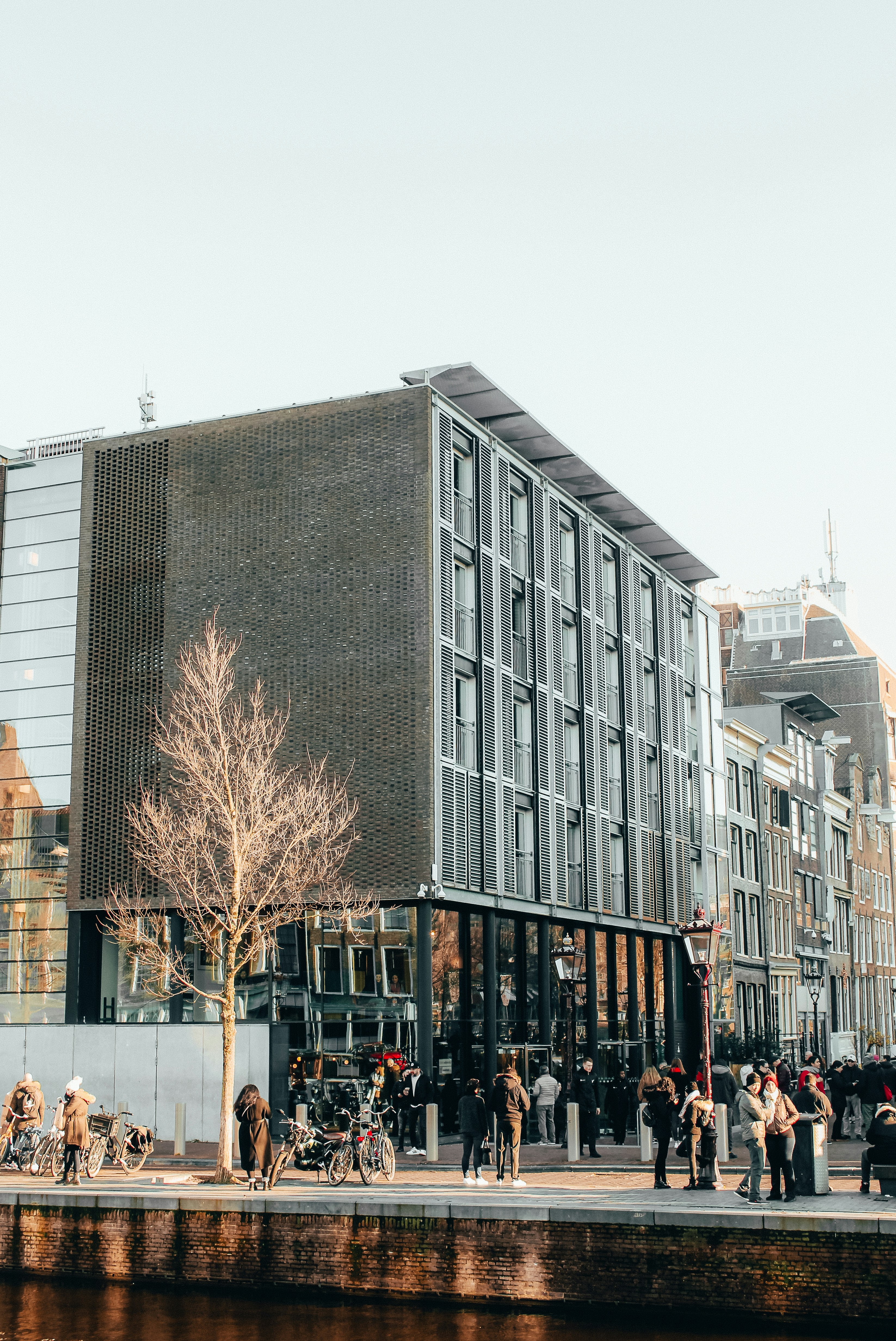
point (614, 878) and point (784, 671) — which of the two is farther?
point (784, 671)

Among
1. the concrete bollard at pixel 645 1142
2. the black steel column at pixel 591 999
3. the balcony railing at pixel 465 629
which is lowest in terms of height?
the concrete bollard at pixel 645 1142

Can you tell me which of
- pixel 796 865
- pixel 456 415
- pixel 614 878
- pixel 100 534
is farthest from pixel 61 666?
pixel 796 865

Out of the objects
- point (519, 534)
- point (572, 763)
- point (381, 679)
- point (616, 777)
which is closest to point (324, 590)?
point (381, 679)

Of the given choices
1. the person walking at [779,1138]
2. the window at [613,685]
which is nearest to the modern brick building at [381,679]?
the window at [613,685]

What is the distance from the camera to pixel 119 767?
3875cm

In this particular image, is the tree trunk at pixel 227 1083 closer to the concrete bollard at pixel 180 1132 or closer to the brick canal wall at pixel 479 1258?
the concrete bollard at pixel 180 1132

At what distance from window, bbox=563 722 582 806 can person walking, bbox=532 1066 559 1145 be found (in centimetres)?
1219

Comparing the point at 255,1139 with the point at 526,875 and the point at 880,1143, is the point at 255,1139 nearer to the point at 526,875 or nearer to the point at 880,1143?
the point at 880,1143

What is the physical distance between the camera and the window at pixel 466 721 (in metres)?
38.3

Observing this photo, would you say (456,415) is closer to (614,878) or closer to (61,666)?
(61,666)

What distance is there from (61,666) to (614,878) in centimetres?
1821

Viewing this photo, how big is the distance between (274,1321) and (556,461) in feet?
98.5

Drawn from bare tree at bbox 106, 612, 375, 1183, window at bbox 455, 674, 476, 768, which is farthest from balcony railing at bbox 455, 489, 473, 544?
bare tree at bbox 106, 612, 375, 1183

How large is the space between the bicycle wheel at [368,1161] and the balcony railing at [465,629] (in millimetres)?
15644
